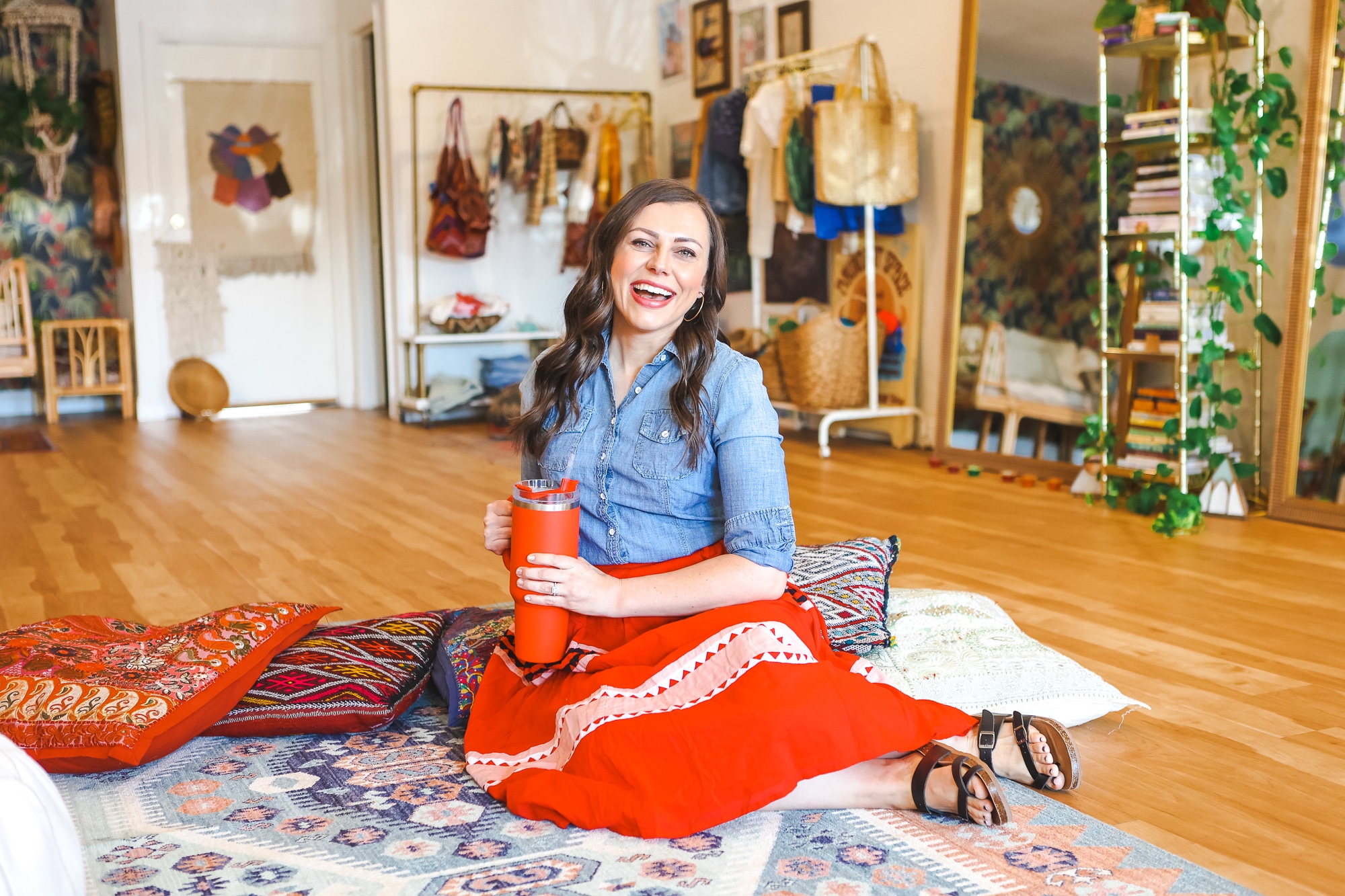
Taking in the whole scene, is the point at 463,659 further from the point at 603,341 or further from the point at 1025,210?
the point at 1025,210

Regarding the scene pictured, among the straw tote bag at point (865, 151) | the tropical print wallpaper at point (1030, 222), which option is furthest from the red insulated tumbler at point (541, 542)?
the straw tote bag at point (865, 151)

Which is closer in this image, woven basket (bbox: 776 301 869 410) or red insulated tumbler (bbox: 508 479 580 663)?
red insulated tumbler (bbox: 508 479 580 663)

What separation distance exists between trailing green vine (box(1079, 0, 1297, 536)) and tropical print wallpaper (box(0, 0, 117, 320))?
6.32 metres

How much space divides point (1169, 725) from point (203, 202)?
21.7 ft

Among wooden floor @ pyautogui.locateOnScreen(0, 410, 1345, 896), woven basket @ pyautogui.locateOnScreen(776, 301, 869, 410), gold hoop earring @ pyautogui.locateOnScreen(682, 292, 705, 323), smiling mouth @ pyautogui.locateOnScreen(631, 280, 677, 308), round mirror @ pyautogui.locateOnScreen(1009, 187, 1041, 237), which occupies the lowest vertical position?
wooden floor @ pyautogui.locateOnScreen(0, 410, 1345, 896)

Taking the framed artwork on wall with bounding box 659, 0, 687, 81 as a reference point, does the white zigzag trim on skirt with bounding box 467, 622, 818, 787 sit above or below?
below

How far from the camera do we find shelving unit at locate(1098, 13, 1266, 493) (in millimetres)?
3812

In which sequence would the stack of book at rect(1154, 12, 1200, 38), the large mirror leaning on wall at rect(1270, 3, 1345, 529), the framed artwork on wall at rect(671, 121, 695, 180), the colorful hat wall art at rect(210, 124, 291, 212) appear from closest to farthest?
the large mirror leaning on wall at rect(1270, 3, 1345, 529) < the stack of book at rect(1154, 12, 1200, 38) < the framed artwork on wall at rect(671, 121, 695, 180) < the colorful hat wall art at rect(210, 124, 291, 212)

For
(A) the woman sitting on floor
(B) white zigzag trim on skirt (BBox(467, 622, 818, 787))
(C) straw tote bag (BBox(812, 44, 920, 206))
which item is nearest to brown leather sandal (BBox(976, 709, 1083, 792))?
(A) the woman sitting on floor

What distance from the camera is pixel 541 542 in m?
1.58

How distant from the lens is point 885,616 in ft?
7.60

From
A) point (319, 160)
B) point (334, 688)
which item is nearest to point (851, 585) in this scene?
point (334, 688)

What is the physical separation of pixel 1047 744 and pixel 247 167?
6.75m

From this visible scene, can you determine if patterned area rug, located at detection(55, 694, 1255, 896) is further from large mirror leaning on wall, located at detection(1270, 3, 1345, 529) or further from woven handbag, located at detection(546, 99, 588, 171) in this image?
woven handbag, located at detection(546, 99, 588, 171)
